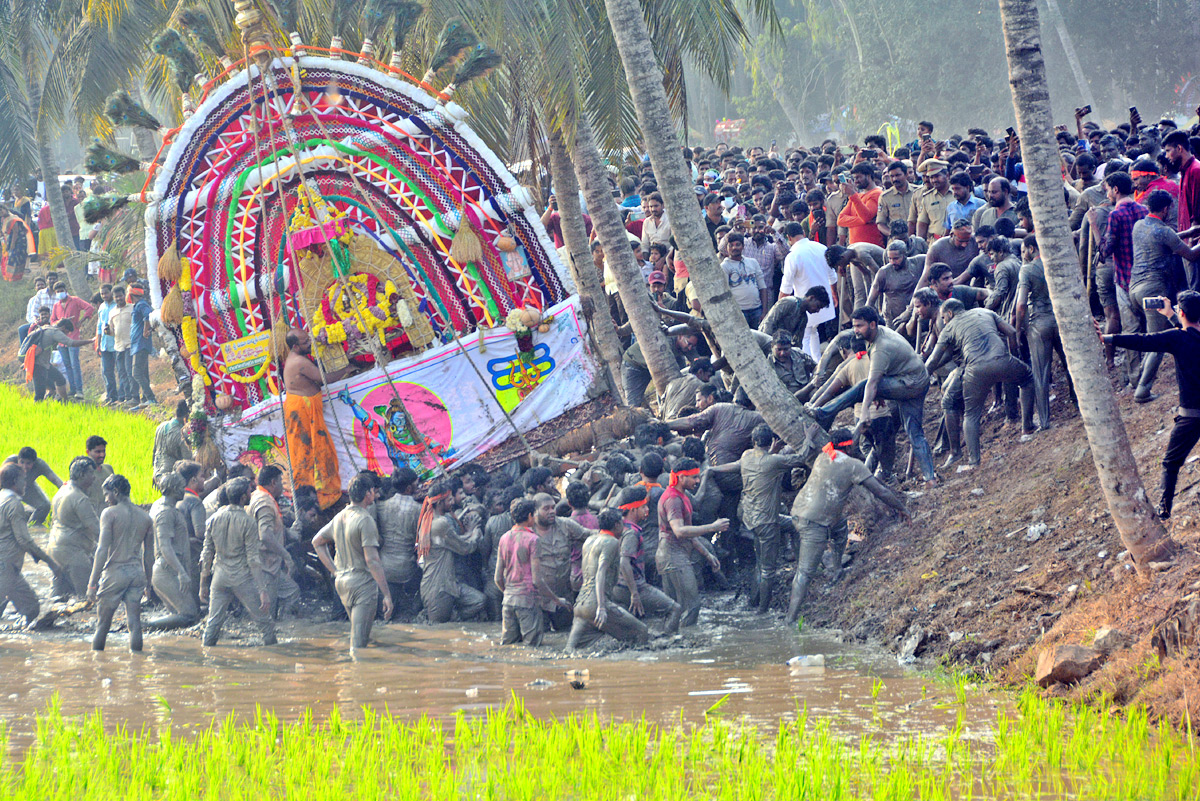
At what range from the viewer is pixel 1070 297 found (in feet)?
26.3

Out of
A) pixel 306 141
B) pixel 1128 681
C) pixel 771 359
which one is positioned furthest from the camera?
pixel 306 141

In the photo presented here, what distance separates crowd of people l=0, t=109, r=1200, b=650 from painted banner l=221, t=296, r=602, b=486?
0.44m

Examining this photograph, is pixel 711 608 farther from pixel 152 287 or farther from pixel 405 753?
pixel 152 287

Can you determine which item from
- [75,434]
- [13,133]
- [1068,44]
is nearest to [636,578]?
[75,434]

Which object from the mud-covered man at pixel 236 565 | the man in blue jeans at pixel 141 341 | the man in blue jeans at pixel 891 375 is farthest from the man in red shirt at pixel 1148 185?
the man in blue jeans at pixel 141 341

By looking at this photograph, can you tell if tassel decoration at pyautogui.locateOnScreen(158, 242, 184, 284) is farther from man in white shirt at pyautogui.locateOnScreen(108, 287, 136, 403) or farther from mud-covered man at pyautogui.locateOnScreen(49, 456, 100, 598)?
man in white shirt at pyautogui.locateOnScreen(108, 287, 136, 403)

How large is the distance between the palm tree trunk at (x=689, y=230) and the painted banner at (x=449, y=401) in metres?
2.81

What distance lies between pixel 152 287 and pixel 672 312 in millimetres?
5526

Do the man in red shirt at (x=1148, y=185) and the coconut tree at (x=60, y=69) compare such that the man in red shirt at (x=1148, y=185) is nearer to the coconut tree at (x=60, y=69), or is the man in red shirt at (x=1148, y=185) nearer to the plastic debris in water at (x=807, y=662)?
the plastic debris in water at (x=807, y=662)

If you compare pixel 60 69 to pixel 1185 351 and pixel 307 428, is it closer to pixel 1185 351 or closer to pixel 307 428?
pixel 307 428

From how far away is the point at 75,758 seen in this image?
7477 millimetres

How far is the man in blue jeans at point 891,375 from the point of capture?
35.8 feet

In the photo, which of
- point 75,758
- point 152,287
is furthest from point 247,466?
point 75,758

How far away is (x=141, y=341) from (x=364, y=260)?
382 inches
